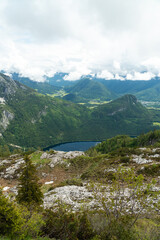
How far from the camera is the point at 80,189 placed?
106ft

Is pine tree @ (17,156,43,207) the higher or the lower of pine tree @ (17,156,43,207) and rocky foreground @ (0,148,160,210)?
the higher

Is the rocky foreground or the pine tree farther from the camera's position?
the rocky foreground

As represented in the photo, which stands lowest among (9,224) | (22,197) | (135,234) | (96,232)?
(22,197)

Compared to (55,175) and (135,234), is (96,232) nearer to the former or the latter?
(135,234)

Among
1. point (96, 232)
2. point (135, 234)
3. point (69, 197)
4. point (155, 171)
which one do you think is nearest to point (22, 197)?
point (69, 197)

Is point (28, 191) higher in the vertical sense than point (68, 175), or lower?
higher

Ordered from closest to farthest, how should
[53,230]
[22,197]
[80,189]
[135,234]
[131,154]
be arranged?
[135,234], [53,230], [22,197], [80,189], [131,154]

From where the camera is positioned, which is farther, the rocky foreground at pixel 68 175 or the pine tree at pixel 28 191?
the rocky foreground at pixel 68 175

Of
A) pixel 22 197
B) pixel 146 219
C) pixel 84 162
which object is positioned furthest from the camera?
pixel 84 162

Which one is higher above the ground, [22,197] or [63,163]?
[22,197]

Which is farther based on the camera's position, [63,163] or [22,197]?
[63,163]

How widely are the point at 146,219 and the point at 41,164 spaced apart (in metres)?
49.6

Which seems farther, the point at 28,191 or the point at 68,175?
the point at 68,175

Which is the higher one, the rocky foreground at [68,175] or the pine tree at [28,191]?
the pine tree at [28,191]
